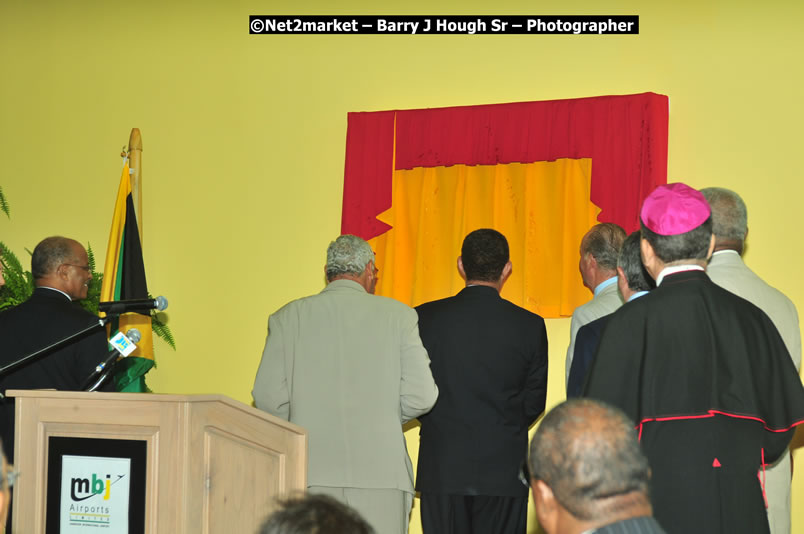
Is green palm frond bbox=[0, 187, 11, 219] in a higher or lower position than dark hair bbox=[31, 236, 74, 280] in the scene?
higher

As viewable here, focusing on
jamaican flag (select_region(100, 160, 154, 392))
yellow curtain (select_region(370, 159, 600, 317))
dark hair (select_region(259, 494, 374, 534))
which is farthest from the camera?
jamaican flag (select_region(100, 160, 154, 392))

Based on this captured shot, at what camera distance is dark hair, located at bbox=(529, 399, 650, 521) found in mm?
1595

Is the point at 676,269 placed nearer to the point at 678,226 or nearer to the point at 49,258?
the point at 678,226

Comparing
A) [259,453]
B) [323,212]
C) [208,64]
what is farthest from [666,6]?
[259,453]

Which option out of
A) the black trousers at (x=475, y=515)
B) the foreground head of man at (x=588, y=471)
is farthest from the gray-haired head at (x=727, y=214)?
the foreground head of man at (x=588, y=471)

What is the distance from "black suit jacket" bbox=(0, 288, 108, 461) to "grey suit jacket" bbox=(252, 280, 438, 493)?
0.78 m

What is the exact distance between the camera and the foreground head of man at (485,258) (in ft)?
13.5

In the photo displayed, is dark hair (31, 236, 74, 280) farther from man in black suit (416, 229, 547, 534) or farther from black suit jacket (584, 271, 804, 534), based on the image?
black suit jacket (584, 271, 804, 534)

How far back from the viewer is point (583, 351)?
3561mm

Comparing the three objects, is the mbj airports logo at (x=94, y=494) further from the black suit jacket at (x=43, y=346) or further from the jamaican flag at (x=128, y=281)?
the jamaican flag at (x=128, y=281)

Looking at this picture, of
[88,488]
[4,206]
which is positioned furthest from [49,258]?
[88,488]

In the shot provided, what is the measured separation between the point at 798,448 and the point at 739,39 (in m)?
2.05

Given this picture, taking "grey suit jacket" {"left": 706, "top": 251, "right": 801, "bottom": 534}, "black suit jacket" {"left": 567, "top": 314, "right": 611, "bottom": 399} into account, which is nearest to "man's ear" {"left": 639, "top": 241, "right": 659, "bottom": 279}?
"grey suit jacket" {"left": 706, "top": 251, "right": 801, "bottom": 534}

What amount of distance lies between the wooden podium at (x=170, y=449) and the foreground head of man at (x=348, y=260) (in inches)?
48.8
